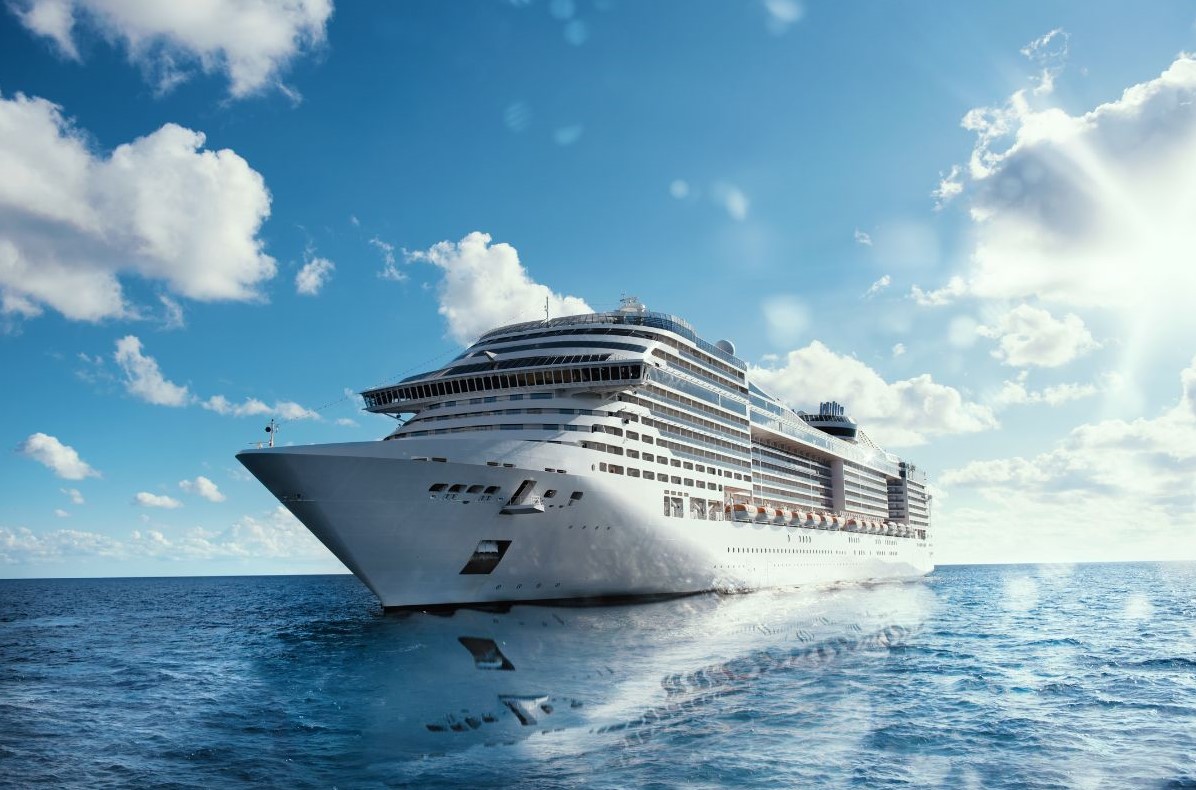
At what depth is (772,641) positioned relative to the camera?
93.3 ft

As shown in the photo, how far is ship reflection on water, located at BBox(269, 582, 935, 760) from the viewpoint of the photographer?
15906 mm

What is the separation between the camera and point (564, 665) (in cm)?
2239

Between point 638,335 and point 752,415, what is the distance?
16789 mm

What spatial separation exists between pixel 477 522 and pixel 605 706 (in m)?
16.2

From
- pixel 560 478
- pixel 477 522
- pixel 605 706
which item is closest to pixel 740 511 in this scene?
pixel 560 478

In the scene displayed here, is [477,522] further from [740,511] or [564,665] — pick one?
[740,511]

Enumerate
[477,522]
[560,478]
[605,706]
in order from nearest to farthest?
[605,706], [477,522], [560,478]

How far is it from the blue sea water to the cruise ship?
9.74 ft

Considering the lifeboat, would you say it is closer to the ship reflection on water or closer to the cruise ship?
the cruise ship

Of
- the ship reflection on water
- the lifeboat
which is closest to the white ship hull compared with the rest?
the ship reflection on water

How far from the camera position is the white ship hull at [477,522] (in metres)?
30.4

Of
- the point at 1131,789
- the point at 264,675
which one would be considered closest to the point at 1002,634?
the point at 1131,789

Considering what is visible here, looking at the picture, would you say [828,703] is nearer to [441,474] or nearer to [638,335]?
[441,474]

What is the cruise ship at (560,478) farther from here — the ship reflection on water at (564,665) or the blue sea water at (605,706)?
the blue sea water at (605,706)
